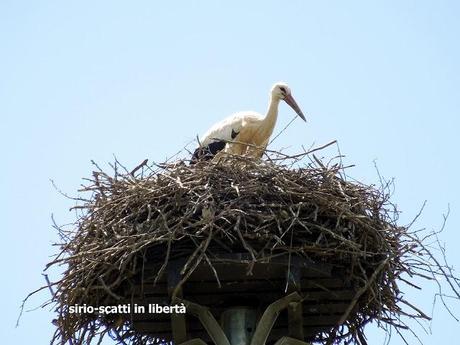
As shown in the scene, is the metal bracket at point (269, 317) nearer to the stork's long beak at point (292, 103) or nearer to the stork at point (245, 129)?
the stork at point (245, 129)

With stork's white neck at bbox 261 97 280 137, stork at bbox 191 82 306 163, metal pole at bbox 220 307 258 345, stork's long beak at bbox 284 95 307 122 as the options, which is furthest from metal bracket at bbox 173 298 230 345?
stork's long beak at bbox 284 95 307 122

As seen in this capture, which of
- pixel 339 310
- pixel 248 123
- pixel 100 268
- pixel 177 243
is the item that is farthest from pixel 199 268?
pixel 248 123

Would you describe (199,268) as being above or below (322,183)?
below

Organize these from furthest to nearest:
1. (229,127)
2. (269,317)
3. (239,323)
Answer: (229,127)
(239,323)
(269,317)

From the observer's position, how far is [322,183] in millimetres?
7645

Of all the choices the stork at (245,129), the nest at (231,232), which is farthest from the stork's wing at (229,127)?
the nest at (231,232)

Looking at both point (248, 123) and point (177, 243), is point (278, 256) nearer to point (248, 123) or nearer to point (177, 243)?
point (177, 243)

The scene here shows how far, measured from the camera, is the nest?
7.02 meters

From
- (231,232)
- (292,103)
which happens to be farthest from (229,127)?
(231,232)

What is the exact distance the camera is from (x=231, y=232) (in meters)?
7.02

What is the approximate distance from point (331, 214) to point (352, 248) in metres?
0.33

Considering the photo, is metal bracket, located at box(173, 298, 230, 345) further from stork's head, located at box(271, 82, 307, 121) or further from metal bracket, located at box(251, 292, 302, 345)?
stork's head, located at box(271, 82, 307, 121)

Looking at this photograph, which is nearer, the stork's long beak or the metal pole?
the metal pole

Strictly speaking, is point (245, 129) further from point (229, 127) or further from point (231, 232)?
point (231, 232)
